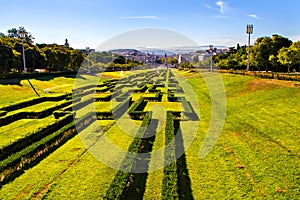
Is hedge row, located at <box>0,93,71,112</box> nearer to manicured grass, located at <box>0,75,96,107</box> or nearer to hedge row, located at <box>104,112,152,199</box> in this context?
manicured grass, located at <box>0,75,96,107</box>

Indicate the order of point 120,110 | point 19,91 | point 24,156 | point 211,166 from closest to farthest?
point 211,166
point 24,156
point 120,110
point 19,91

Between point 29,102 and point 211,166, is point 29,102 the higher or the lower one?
the higher one

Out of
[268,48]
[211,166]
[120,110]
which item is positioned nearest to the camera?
[211,166]

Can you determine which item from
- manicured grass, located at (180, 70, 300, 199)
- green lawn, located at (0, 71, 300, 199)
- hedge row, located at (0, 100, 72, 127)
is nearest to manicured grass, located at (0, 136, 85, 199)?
green lawn, located at (0, 71, 300, 199)

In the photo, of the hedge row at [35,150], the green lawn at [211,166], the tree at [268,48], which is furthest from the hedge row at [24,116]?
the tree at [268,48]

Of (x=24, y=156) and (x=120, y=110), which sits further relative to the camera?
(x=120, y=110)

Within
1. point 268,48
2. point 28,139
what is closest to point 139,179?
point 28,139

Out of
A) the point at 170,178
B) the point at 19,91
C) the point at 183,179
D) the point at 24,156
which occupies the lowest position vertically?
the point at 183,179

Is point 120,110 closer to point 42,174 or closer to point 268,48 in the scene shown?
point 42,174

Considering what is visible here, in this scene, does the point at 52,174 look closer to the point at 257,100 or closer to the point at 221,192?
the point at 221,192

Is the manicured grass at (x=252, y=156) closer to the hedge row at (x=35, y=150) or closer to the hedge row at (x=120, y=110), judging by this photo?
the hedge row at (x=120, y=110)

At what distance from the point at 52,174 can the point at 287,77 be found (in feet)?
83.1

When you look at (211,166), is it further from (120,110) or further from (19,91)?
(19,91)

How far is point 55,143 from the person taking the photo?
491 inches
